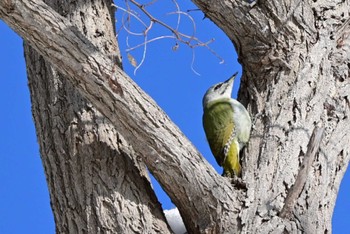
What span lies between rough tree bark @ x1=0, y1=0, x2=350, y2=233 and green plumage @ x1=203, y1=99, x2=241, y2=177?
0.22 metres

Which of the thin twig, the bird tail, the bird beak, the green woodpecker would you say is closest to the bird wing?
the green woodpecker

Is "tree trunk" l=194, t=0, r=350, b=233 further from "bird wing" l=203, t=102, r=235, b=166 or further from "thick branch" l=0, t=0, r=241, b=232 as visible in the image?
"bird wing" l=203, t=102, r=235, b=166

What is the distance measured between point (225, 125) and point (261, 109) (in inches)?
23.2

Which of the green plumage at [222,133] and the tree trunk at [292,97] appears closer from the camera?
the tree trunk at [292,97]

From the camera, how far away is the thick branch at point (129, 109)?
3.50 meters

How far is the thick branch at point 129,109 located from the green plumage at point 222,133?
494 millimetres

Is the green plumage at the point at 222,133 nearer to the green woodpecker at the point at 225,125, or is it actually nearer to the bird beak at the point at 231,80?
the green woodpecker at the point at 225,125

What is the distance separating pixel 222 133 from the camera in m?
4.59

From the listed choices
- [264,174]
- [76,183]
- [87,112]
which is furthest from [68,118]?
[264,174]

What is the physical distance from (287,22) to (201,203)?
1097mm

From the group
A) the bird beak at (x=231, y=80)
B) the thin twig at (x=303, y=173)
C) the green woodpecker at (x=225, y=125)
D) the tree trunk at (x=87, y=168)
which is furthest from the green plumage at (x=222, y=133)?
the tree trunk at (x=87, y=168)

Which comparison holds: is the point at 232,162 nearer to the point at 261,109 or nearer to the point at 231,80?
the point at 261,109

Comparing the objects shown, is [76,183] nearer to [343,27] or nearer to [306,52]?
[306,52]

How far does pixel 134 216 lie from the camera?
3605mm
